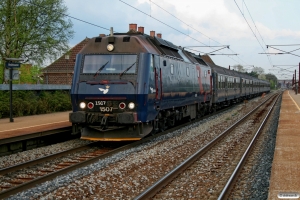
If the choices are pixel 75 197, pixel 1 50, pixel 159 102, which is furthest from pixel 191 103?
pixel 1 50

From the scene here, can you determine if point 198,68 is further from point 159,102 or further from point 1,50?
point 1,50

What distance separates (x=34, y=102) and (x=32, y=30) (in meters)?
10.9

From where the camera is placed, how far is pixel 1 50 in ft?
92.5

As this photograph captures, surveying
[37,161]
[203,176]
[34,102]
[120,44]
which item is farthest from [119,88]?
[34,102]

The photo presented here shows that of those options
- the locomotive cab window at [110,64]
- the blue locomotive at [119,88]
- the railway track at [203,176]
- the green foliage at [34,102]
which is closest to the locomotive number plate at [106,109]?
the blue locomotive at [119,88]

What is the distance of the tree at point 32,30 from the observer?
2795 cm

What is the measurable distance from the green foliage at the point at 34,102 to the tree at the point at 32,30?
6656 mm

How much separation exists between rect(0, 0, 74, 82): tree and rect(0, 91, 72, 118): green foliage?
6.66 m

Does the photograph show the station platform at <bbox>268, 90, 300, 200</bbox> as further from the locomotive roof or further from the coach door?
the locomotive roof

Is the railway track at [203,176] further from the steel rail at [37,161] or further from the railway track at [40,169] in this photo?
the steel rail at [37,161]

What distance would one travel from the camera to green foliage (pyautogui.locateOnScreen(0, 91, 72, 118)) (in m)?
18.5

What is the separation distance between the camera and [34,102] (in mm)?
20375

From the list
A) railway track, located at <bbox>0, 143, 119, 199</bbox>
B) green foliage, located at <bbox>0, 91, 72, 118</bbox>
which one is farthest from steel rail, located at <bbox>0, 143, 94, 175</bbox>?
green foliage, located at <bbox>0, 91, 72, 118</bbox>

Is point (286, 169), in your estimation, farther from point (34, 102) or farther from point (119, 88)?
point (34, 102)
